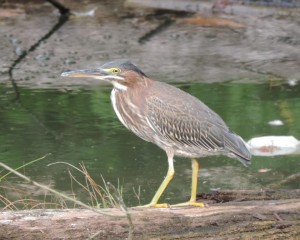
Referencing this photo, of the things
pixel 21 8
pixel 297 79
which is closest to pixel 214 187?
Answer: pixel 297 79

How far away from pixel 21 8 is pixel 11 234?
25.6 feet

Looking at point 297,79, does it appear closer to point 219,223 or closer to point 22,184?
point 22,184

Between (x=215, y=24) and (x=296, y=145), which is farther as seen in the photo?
(x=215, y=24)

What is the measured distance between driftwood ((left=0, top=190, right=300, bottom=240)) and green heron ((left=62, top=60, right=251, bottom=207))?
42cm

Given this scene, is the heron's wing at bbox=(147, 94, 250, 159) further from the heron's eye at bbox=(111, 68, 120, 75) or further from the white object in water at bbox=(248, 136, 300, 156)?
the white object in water at bbox=(248, 136, 300, 156)

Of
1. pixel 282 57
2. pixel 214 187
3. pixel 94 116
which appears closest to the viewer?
pixel 214 187

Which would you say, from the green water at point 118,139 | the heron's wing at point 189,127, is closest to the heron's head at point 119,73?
the heron's wing at point 189,127

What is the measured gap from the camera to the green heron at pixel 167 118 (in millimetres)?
4980

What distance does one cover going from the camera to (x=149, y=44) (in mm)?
10266

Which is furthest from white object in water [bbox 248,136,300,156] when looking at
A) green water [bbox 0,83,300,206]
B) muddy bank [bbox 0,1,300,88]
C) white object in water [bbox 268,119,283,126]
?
muddy bank [bbox 0,1,300,88]

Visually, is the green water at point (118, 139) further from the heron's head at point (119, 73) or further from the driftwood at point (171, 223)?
the driftwood at point (171, 223)

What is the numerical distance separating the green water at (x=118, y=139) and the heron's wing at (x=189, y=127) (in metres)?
1.00

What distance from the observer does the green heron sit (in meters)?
4.98

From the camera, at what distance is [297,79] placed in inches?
354
